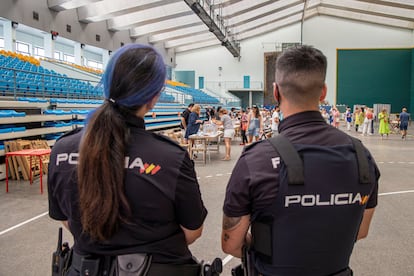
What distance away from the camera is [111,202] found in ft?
3.76

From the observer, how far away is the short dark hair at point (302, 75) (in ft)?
4.51

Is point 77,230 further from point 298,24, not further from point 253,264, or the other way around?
point 298,24

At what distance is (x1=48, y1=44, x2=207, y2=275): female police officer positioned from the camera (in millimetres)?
1160

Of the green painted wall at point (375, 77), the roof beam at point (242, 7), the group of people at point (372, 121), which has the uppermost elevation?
the roof beam at point (242, 7)

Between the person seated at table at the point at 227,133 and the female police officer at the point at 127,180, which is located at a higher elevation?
the female police officer at the point at 127,180

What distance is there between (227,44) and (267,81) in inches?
328

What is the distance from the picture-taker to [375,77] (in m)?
30.7

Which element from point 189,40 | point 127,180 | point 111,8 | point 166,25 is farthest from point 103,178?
point 189,40

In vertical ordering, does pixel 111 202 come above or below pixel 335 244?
above

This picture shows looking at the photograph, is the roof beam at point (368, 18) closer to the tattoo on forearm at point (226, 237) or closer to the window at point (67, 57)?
the window at point (67, 57)

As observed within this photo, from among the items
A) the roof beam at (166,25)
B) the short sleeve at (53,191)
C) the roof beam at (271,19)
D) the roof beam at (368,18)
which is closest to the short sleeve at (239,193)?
the short sleeve at (53,191)

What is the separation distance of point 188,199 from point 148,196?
151 millimetres

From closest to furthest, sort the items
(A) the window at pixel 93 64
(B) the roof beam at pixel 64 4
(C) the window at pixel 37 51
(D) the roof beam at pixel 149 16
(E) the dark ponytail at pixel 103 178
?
(E) the dark ponytail at pixel 103 178 < (B) the roof beam at pixel 64 4 < (D) the roof beam at pixel 149 16 < (C) the window at pixel 37 51 < (A) the window at pixel 93 64

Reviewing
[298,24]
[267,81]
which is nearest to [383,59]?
[298,24]
